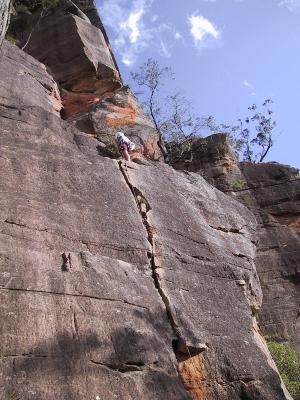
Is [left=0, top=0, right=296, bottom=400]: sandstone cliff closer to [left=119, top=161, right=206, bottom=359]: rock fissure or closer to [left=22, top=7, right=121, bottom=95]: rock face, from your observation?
[left=119, top=161, right=206, bottom=359]: rock fissure

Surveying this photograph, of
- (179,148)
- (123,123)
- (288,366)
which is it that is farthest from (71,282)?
(179,148)

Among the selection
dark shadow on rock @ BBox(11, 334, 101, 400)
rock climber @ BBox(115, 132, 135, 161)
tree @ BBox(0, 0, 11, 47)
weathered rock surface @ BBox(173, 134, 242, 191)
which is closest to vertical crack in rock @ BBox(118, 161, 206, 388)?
rock climber @ BBox(115, 132, 135, 161)

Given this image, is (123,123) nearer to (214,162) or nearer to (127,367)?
(214,162)

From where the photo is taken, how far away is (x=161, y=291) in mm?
8031

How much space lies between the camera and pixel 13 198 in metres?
7.89

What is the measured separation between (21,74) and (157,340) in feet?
32.8

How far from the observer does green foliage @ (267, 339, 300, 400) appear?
11062mm

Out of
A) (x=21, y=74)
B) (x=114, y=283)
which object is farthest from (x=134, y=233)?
(x=21, y=74)

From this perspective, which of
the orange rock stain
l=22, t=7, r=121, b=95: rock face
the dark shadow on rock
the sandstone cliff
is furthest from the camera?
l=22, t=7, r=121, b=95: rock face

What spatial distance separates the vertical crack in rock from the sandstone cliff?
0.02 meters

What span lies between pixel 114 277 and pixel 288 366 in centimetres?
669

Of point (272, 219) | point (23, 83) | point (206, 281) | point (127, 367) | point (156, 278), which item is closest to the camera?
point (127, 367)

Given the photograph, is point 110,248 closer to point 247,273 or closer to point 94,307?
point 94,307

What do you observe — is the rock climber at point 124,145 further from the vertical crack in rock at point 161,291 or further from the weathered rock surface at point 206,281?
the vertical crack in rock at point 161,291
